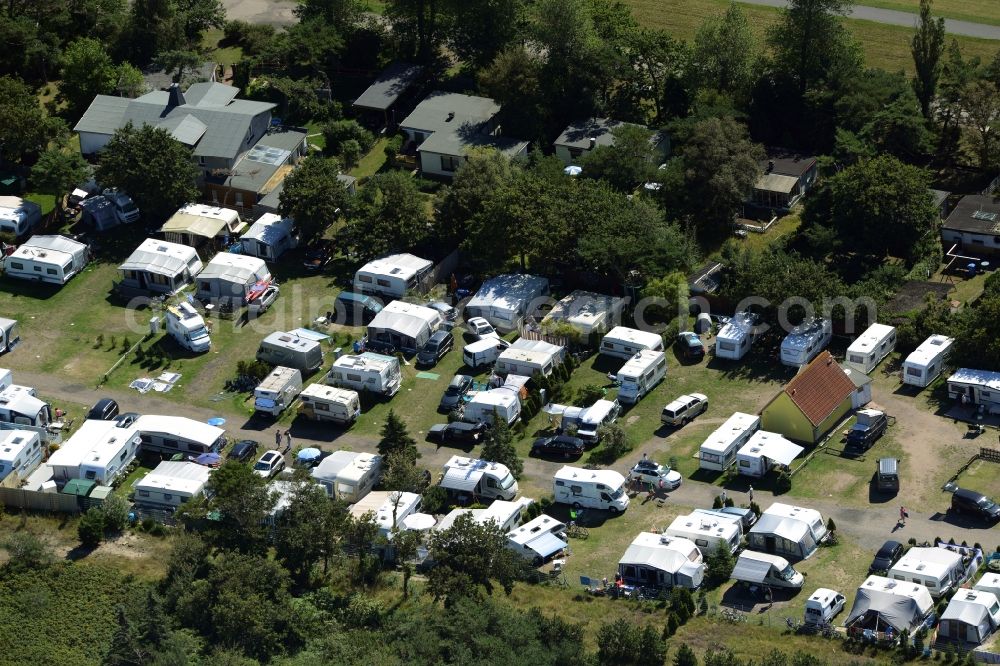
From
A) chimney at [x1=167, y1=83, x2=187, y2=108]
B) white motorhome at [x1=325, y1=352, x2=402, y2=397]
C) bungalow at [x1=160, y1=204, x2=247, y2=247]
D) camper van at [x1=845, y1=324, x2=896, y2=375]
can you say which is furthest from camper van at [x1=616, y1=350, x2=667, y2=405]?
chimney at [x1=167, y1=83, x2=187, y2=108]

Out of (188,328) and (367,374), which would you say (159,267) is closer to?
(188,328)

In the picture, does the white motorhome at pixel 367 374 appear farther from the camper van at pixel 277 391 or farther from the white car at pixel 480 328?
the white car at pixel 480 328

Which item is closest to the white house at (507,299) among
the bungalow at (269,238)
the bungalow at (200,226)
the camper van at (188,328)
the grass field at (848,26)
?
the bungalow at (269,238)

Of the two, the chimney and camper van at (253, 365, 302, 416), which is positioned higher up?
the chimney

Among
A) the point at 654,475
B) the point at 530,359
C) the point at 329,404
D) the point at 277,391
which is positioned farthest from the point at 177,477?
the point at 654,475

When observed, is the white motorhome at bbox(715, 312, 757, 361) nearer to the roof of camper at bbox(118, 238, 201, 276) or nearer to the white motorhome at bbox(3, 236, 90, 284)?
the roof of camper at bbox(118, 238, 201, 276)
